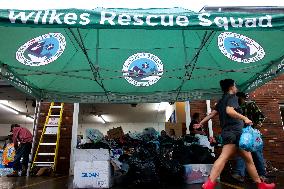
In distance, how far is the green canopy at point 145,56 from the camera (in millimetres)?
3303

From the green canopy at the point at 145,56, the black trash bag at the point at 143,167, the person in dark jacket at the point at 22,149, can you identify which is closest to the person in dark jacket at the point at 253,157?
the green canopy at the point at 145,56

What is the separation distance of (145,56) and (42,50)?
230cm

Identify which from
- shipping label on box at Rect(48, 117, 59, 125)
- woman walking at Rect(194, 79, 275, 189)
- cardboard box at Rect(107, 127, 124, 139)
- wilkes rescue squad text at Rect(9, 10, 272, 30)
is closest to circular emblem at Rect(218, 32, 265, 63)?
woman walking at Rect(194, 79, 275, 189)

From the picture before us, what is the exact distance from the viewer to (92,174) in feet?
15.3

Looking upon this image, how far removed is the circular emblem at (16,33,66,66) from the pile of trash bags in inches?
73.3

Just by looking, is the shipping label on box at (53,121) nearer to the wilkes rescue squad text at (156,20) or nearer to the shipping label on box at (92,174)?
the shipping label on box at (92,174)

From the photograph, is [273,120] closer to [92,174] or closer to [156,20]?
[92,174]

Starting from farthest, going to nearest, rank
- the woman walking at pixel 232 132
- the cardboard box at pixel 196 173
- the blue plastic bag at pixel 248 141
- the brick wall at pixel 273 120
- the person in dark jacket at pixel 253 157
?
the brick wall at pixel 273 120 < the person in dark jacket at pixel 253 157 < the cardboard box at pixel 196 173 < the woman walking at pixel 232 132 < the blue plastic bag at pixel 248 141

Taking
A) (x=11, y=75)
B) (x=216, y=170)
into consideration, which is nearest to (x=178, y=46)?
(x=216, y=170)

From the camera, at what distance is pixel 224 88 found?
4094 mm

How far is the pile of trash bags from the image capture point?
4723mm

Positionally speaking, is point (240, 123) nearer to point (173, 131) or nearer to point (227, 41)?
point (227, 41)

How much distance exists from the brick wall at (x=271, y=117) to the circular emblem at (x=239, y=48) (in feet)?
11.7

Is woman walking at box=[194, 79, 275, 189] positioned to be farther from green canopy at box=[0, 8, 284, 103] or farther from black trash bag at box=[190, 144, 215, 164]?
black trash bag at box=[190, 144, 215, 164]
